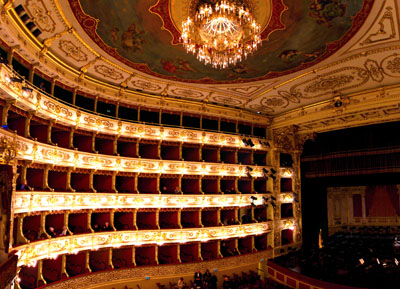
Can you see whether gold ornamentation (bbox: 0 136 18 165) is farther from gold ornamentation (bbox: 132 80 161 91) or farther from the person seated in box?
gold ornamentation (bbox: 132 80 161 91)

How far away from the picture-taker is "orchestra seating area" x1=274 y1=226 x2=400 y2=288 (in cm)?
1477

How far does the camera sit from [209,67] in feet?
45.8

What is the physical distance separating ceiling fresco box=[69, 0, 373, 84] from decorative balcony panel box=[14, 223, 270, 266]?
24.6ft

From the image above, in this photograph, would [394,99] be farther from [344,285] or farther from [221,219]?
[221,219]

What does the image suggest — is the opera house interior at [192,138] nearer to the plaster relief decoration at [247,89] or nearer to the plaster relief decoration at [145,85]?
the plaster relief decoration at [145,85]

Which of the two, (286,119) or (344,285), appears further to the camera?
(286,119)

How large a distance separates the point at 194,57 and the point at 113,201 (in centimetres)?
775

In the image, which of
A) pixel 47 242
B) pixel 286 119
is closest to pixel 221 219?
pixel 286 119

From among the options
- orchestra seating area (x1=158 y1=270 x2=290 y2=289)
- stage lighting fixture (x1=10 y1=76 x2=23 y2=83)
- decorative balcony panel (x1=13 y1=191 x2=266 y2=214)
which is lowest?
orchestra seating area (x1=158 y1=270 x2=290 y2=289)

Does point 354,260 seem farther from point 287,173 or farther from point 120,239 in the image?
point 120,239

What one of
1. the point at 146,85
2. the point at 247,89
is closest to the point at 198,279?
the point at 247,89

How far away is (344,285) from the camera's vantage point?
13.8m

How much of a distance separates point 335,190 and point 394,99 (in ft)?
51.2

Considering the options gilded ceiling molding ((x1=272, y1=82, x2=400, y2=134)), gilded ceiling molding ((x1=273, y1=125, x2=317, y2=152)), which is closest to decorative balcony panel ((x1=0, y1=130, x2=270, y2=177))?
gilded ceiling molding ((x1=273, y1=125, x2=317, y2=152))
